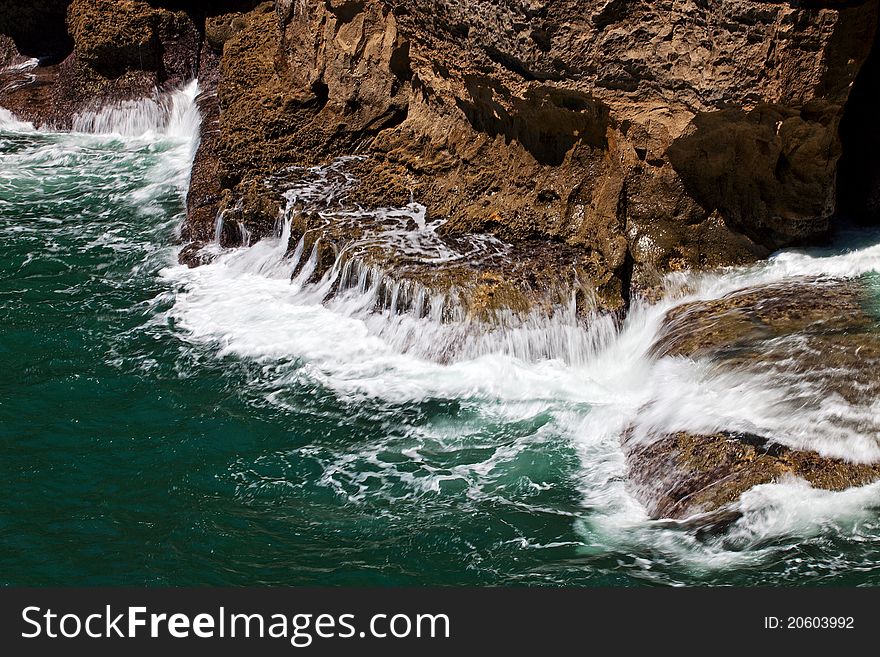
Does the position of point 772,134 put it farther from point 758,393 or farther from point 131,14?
point 131,14

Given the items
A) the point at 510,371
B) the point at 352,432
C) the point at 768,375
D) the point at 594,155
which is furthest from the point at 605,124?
the point at 352,432

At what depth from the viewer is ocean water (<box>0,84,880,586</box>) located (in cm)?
764

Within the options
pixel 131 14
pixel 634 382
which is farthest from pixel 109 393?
pixel 131 14

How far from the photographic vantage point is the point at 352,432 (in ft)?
30.9

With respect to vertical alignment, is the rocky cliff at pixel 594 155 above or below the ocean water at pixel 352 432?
above

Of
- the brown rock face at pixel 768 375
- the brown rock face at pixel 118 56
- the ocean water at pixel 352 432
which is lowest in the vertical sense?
the ocean water at pixel 352 432

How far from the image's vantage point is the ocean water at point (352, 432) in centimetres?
764

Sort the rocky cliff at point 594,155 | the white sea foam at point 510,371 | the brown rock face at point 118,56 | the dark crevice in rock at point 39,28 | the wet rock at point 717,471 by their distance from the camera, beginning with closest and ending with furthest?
the wet rock at point 717,471 → the white sea foam at point 510,371 → the rocky cliff at point 594,155 → the brown rock face at point 118,56 → the dark crevice in rock at point 39,28

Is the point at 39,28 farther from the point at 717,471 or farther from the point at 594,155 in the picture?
the point at 717,471

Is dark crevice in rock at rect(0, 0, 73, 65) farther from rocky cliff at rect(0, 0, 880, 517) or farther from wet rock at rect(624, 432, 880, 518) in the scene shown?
wet rock at rect(624, 432, 880, 518)

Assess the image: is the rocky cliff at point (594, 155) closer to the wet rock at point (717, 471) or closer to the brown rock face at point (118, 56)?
the wet rock at point (717, 471)

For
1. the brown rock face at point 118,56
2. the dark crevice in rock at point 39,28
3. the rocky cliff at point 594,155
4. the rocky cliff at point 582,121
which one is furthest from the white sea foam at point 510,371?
the dark crevice in rock at point 39,28

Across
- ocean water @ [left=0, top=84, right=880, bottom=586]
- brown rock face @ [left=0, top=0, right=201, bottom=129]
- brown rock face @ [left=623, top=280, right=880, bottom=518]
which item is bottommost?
ocean water @ [left=0, top=84, right=880, bottom=586]

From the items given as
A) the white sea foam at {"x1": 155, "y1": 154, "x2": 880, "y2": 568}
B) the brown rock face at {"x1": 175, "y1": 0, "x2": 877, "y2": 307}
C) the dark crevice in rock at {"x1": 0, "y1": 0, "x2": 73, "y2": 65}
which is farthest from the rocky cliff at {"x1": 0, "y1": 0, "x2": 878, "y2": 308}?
the dark crevice in rock at {"x1": 0, "y1": 0, "x2": 73, "y2": 65}
